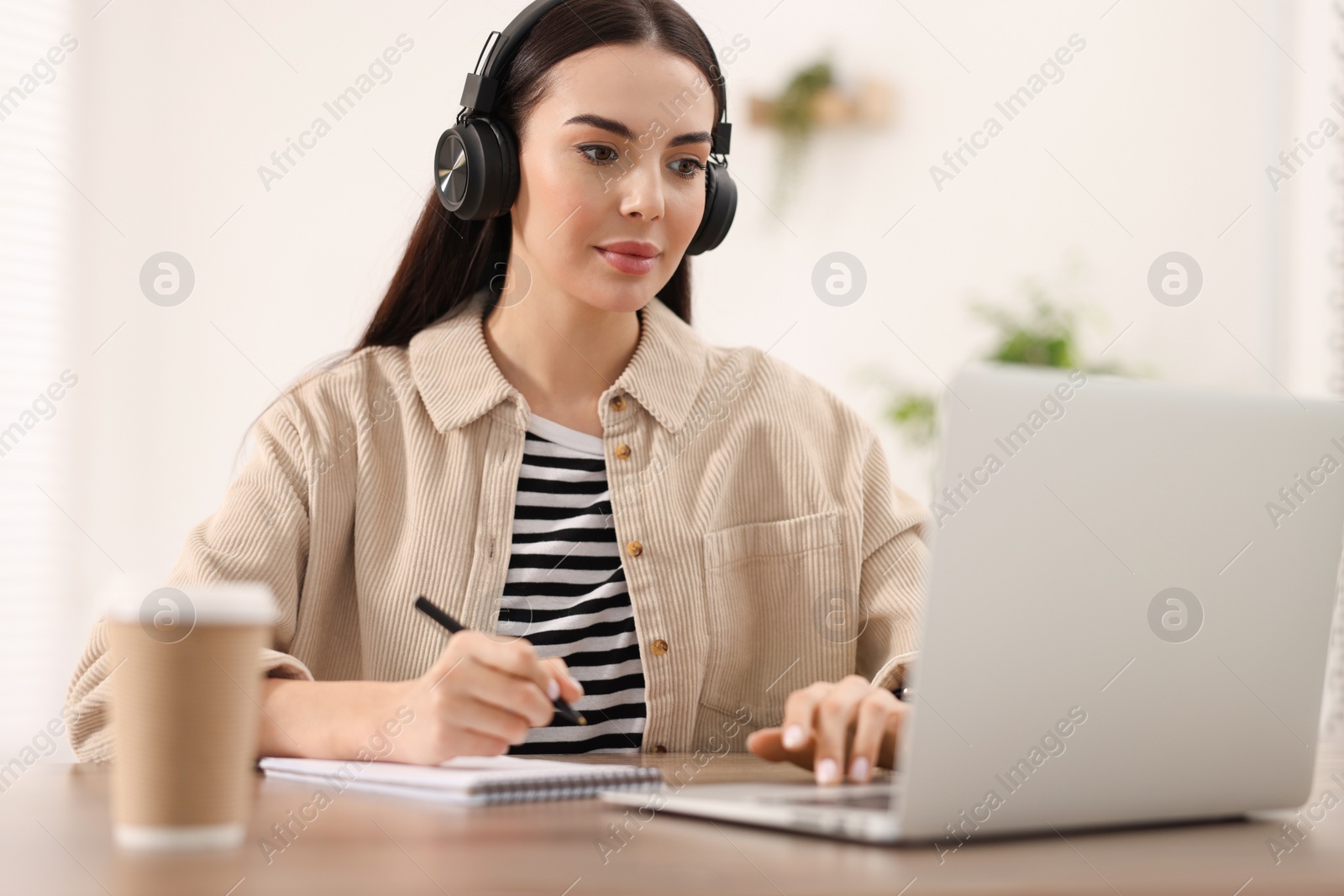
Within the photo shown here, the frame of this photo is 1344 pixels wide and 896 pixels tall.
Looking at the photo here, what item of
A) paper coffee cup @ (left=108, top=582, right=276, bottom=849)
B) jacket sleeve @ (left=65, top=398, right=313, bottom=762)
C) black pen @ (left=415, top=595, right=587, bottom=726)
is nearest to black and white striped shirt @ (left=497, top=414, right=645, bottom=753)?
jacket sleeve @ (left=65, top=398, right=313, bottom=762)

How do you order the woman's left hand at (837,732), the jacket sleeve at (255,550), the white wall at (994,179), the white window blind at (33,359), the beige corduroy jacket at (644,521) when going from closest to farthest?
1. the woman's left hand at (837,732)
2. the jacket sleeve at (255,550)
3. the beige corduroy jacket at (644,521)
4. the white window blind at (33,359)
5. the white wall at (994,179)

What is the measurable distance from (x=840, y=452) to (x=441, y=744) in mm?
844

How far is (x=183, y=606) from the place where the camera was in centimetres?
49

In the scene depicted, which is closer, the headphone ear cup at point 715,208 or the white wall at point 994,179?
the headphone ear cup at point 715,208

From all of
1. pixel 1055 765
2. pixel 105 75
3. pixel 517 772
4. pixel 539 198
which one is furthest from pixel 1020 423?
pixel 105 75

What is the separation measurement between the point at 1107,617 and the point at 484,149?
1.02 meters

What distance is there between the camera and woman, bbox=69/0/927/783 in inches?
55.3

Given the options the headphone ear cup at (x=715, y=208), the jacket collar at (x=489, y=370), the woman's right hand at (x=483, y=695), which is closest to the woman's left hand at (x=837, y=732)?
the woman's right hand at (x=483, y=695)

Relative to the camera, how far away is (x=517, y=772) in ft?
2.82

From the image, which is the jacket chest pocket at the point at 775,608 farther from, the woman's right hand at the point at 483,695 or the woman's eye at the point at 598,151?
the woman's right hand at the point at 483,695

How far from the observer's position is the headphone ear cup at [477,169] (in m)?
1.44

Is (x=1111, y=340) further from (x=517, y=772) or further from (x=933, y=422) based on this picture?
(x=517, y=772)

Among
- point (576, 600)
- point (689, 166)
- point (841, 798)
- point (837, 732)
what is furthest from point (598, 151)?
point (841, 798)

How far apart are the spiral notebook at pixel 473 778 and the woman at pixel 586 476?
16.0 inches
